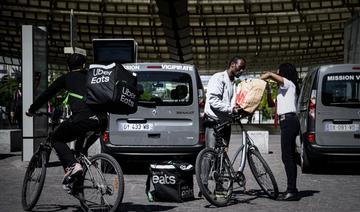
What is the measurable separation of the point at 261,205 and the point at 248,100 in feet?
3.83

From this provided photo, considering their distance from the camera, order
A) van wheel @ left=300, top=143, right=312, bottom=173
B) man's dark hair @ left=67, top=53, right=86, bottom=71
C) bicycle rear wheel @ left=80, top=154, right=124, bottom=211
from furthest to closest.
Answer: van wheel @ left=300, top=143, right=312, bottom=173 → man's dark hair @ left=67, top=53, right=86, bottom=71 → bicycle rear wheel @ left=80, top=154, right=124, bottom=211

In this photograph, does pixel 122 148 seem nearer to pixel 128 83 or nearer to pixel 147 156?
pixel 147 156

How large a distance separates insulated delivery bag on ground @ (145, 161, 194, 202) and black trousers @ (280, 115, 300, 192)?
1126 mm

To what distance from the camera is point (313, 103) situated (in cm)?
972

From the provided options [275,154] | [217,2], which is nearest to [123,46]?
[217,2]

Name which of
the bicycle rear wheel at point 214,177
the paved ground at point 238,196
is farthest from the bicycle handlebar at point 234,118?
the paved ground at point 238,196

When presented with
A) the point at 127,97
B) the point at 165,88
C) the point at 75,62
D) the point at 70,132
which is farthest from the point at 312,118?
the point at 70,132

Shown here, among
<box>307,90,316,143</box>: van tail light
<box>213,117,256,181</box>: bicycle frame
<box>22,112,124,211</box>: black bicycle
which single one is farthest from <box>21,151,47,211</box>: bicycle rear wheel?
<box>307,90,316,143</box>: van tail light

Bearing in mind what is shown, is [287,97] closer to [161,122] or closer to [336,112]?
[161,122]

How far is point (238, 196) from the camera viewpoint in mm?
7227

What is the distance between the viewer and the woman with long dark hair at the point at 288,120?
6.88 metres

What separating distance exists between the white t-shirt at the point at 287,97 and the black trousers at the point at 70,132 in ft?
7.75

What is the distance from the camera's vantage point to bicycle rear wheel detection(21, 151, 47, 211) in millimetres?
5863

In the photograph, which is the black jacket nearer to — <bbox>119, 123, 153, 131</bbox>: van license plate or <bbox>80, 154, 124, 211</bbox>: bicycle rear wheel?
<bbox>80, 154, 124, 211</bbox>: bicycle rear wheel
